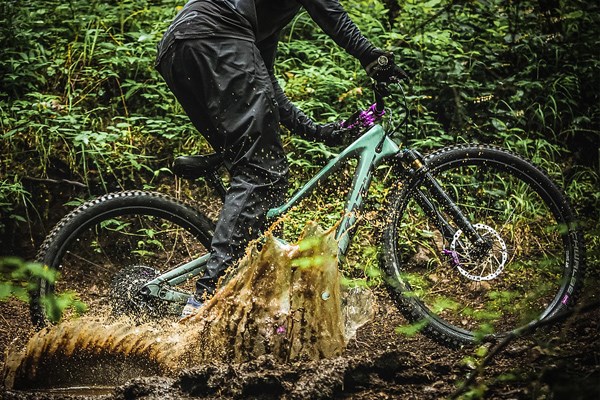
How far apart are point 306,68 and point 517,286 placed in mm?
2876

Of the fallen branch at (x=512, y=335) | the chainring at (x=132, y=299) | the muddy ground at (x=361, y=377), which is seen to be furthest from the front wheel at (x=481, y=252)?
the chainring at (x=132, y=299)

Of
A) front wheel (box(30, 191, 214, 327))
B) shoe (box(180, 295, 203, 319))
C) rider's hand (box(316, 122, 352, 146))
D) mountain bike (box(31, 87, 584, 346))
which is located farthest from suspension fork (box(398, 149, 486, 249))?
shoe (box(180, 295, 203, 319))

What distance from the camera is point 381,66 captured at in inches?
118

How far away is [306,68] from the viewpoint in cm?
564

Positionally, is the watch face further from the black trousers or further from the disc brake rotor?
the disc brake rotor

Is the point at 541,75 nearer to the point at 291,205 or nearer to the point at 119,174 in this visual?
the point at 291,205

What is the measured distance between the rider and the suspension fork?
53 centimetres

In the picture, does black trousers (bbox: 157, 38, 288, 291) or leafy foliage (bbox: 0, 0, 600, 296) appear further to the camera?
leafy foliage (bbox: 0, 0, 600, 296)

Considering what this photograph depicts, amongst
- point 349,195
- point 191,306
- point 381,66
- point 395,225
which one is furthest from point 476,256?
point 191,306

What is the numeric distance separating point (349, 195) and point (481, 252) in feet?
2.53

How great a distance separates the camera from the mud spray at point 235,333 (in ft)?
8.03

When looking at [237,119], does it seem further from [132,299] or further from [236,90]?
[132,299]

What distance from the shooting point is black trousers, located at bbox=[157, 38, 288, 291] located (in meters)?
2.83

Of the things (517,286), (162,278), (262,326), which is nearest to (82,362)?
(162,278)
